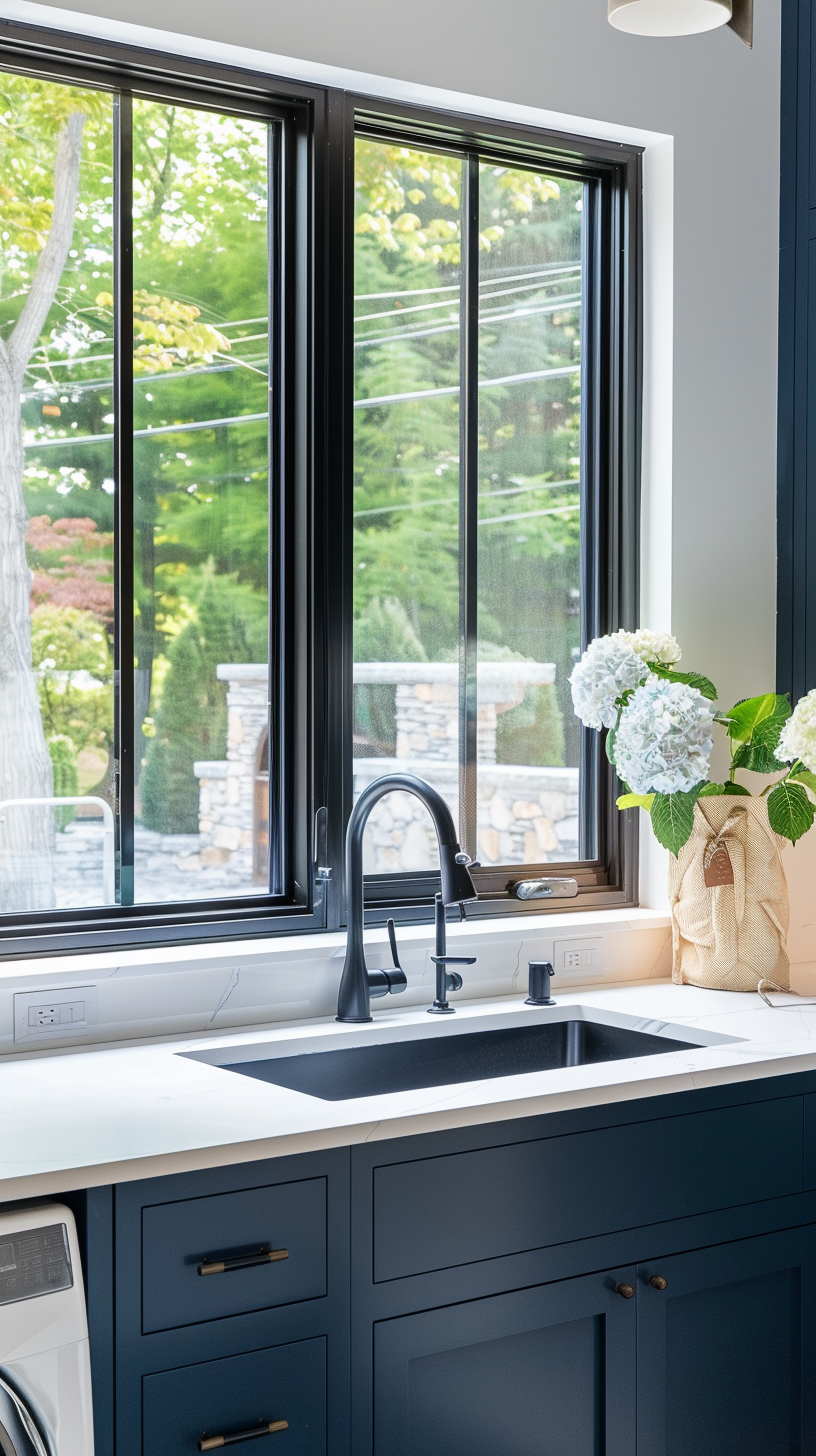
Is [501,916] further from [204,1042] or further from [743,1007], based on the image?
[204,1042]

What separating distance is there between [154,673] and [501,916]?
2.80 feet

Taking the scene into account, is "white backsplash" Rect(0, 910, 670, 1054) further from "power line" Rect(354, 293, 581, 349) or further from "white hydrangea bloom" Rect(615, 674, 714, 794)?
"power line" Rect(354, 293, 581, 349)

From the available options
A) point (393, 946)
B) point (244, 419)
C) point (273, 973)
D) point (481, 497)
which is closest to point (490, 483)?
point (481, 497)

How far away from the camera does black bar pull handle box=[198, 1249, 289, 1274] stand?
1.75m

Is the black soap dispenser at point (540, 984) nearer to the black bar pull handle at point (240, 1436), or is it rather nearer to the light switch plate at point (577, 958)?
the light switch plate at point (577, 958)

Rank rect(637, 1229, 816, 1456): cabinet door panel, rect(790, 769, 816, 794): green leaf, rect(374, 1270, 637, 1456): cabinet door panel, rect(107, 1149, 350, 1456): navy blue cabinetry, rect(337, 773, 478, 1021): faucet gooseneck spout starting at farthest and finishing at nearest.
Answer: rect(790, 769, 816, 794): green leaf
rect(337, 773, 478, 1021): faucet gooseneck spout
rect(637, 1229, 816, 1456): cabinet door panel
rect(374, 1270, 637, 1456): cabinet door panel
rect(107, 1149, 350, 1456): navy blue cabinetry

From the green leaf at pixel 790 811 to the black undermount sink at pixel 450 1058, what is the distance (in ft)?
1.55

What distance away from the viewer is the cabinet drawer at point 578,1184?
1.91 m

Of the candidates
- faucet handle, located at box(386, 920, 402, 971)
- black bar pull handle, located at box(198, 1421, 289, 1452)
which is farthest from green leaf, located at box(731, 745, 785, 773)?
black bar pull handle, located at box(198, 1421, 289, 1452)

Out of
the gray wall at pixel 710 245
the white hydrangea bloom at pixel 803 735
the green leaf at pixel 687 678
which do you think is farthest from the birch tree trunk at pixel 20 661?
the white hydrangea bloom at pixel 803 735

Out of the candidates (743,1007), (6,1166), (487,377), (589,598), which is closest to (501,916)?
Result: (743,1007)

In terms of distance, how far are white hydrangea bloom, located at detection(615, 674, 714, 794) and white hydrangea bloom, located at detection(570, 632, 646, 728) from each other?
94mm

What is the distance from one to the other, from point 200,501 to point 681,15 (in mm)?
1149

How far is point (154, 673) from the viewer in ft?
8.52
